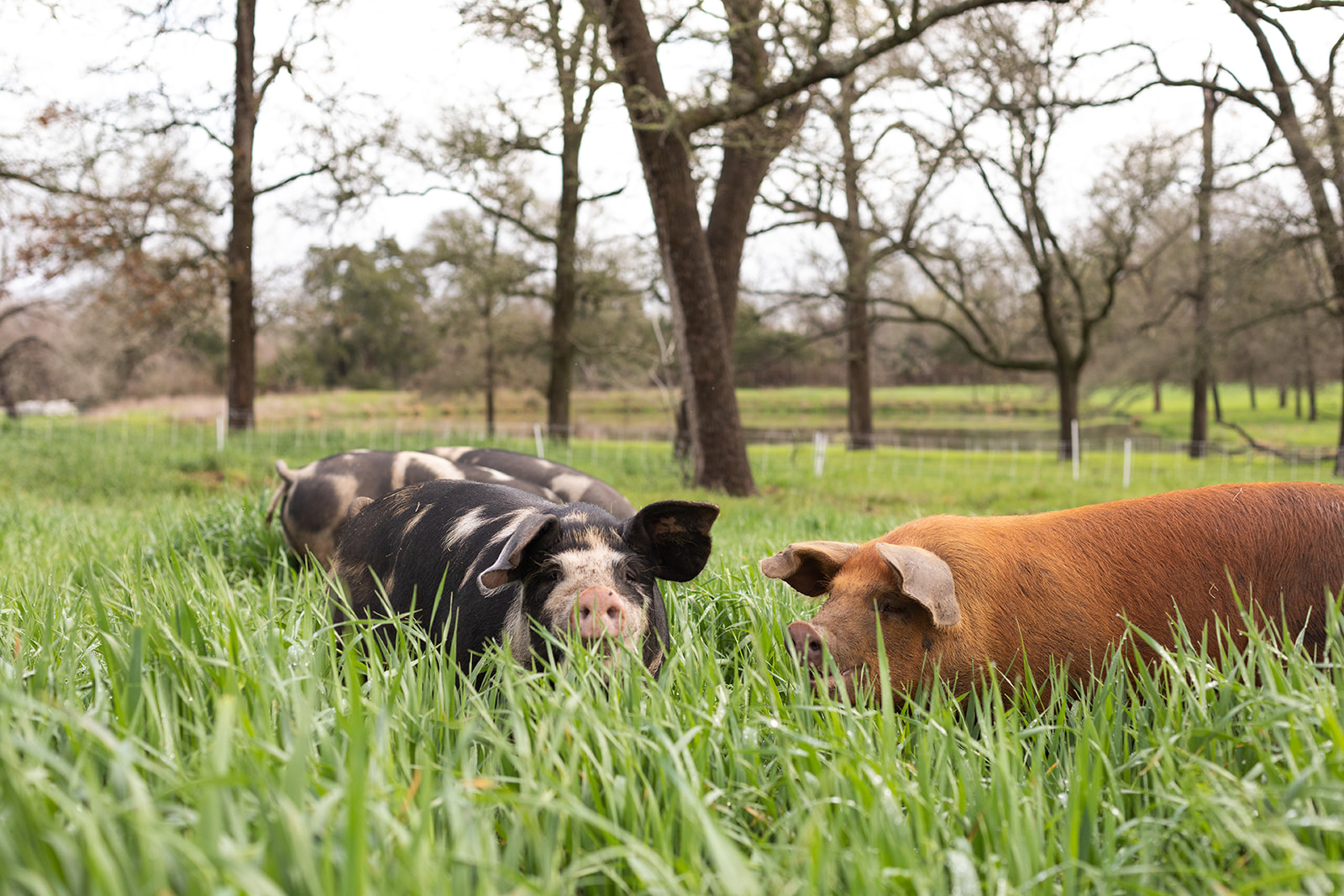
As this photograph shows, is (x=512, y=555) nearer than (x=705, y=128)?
Yes

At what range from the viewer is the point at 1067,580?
8.68ft

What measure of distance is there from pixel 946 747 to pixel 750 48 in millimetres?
9382

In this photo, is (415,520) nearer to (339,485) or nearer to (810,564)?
(810,564)

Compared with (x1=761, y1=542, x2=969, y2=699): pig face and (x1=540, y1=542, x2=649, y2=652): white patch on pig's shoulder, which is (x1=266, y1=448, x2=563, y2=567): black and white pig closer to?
(x1=540, y1=542, x2=649, y2=652): white patch on pig's shoulder

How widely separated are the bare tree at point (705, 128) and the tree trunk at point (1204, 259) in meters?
11.3

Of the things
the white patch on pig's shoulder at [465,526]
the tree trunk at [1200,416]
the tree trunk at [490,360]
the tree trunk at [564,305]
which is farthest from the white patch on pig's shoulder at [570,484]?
the tree trunk at [1200,416]

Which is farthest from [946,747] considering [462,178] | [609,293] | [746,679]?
[609,293]

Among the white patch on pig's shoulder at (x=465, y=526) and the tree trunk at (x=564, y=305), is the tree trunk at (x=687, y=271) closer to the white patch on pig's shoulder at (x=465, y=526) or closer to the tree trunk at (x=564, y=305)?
the white patch on pig's shoulder at (x=465, y=526)

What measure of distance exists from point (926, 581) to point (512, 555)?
1.10 meters

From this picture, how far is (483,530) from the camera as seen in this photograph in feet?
9.48

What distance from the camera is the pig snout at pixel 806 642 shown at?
232 cm

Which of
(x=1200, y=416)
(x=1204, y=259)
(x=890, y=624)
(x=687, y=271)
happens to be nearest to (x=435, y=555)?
(x=890, y=624)

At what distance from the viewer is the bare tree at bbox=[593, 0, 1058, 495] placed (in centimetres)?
944

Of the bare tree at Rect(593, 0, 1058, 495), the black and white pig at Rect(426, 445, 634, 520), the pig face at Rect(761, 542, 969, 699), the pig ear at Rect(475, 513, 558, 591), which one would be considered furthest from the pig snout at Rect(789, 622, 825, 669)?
the bare tree at Rect(593, 0, 1058, 495)
